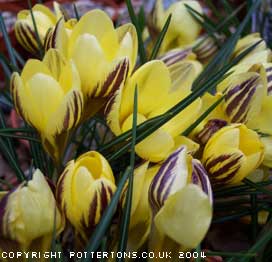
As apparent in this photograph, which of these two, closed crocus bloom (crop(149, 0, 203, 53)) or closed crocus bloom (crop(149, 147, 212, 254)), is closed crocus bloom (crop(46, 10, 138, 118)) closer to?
closed crocus bloom (crop(149, 147, 212, 254))

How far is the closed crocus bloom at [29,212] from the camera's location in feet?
1.17

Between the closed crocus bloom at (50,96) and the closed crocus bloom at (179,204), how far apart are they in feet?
0.28

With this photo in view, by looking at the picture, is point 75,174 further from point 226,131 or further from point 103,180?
point 226,131

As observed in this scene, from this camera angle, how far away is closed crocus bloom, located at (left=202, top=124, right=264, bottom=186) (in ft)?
1.38

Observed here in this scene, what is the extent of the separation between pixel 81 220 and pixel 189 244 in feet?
0.26

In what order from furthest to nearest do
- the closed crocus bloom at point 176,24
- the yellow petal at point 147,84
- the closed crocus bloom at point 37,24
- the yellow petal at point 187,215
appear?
the closed crocus bloom at point 176,24, the closed crocus bloom at point 37,24, the yellow petal at point 147,84, the yellow petal at point 187,215

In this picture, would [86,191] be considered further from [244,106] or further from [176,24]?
[176,24]

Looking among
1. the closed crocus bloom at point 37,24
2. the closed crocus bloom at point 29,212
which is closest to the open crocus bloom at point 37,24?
the closed crocus bloom at point 37,24

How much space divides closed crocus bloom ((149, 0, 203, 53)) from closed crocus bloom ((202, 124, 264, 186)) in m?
0.27

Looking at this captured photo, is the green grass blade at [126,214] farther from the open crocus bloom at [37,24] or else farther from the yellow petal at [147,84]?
the open crocus bloom at [37,24]

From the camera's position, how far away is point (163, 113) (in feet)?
1.45

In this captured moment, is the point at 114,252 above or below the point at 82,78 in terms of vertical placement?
below

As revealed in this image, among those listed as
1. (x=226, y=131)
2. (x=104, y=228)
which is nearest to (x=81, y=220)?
(x=104, y=228)

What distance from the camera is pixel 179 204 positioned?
0.33m
